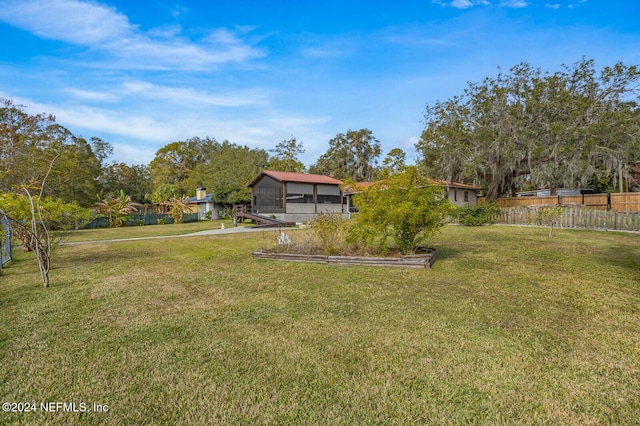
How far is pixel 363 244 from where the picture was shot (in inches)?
305

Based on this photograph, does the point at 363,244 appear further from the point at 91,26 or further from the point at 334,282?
the point at 91,26

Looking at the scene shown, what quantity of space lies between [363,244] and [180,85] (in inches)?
456

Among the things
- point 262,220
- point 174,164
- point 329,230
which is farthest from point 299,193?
point 174,164

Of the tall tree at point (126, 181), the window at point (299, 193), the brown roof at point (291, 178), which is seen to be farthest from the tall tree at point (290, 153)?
the tall tree at point (126, 181)

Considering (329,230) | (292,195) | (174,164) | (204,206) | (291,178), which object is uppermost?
(174,164)

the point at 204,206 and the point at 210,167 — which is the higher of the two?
the point at 210,167

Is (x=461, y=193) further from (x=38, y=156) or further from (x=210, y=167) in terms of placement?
(x=38, y=156)

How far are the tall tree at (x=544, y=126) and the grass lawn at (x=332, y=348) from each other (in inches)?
619

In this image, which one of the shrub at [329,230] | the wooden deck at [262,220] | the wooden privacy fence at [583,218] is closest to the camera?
the shrub at [329,230]

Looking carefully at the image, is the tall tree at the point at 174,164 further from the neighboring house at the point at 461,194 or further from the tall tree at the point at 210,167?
the neighboring house at the point at 461,194

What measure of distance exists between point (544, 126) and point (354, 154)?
84.0 feet

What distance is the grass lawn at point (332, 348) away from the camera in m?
2.10

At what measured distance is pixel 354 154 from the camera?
42.5 metres

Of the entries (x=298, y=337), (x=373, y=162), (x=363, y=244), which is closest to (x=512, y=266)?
(x=363, y=244)
